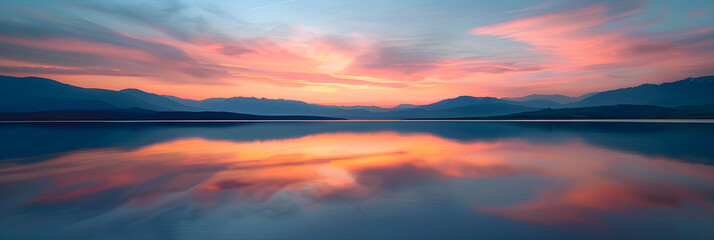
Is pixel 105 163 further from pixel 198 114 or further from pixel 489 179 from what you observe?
pixel 198 114

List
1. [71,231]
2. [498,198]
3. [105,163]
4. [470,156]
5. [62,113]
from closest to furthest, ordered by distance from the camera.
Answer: [71,231] < [498,198] < [105,163] < [470,156] < [62,113]

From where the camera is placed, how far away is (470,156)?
18078 millimetres

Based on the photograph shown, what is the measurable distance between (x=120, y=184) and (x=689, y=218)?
692 inches

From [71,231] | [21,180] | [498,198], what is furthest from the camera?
[21,180]

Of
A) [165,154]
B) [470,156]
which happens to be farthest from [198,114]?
[470,156]

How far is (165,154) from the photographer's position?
19578mm

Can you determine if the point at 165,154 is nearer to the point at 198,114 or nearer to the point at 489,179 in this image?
the point at 489,179

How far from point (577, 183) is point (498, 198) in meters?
4.35

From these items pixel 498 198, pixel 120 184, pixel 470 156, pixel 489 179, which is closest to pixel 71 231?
pixel 120 184

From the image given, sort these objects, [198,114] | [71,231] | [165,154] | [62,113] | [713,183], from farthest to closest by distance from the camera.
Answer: [198,114], [62,113], [165,154], [713,183], [71,231]

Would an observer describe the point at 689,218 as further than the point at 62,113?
No

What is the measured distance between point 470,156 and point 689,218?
10689 mm

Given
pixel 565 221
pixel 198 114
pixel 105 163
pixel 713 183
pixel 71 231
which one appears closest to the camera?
pixel 71 231

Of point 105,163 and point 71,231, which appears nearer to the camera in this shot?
point 71,231
